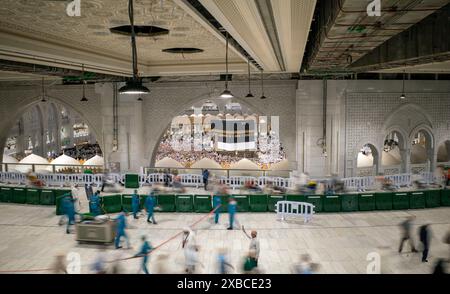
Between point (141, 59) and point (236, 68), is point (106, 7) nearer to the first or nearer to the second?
point (141, 59)

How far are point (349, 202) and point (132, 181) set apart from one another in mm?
9741

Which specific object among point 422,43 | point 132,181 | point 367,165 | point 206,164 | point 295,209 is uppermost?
point 422,43

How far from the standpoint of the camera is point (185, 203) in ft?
46.8

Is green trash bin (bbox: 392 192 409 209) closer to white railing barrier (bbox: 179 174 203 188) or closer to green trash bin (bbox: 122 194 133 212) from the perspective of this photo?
white railing barrier (bbox: 179 174 203 188)

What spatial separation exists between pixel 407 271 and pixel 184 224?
22.3 feet

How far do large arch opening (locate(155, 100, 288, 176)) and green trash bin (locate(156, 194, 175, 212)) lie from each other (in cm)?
1395

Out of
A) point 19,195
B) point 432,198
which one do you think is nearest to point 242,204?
point 432,198

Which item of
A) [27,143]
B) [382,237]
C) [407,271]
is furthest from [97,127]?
[407,271]

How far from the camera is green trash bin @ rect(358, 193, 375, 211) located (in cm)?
1428

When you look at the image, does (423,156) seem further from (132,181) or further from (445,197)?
(132,181)

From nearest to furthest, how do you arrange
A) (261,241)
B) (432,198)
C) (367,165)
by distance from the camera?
1. (261,241)
2. (432,198)
3. (367,165)

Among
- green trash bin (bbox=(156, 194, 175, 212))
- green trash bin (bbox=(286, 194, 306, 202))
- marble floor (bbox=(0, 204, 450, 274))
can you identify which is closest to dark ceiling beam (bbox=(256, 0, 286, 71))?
marble floor (bbox=(0, 204, 450, 274))

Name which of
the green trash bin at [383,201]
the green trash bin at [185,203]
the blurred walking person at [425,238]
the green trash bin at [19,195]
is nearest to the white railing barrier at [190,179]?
the green trash bin at [185,203]

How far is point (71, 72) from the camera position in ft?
52.0
